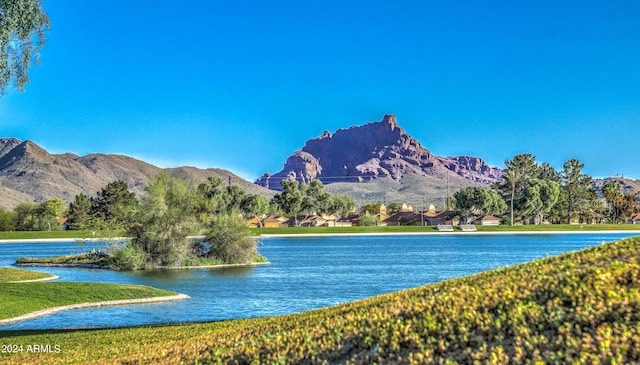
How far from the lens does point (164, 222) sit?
183 feet

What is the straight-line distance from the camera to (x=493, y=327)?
746 cm

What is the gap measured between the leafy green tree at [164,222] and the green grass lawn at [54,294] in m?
21.4

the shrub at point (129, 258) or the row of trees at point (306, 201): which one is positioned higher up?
the row of trees at point (306, 201)

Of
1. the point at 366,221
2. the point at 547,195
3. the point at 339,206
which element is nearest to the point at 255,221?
the point at 339,206

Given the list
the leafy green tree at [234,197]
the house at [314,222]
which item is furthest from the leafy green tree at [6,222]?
the house at [314,222]

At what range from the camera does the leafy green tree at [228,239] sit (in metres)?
57.9

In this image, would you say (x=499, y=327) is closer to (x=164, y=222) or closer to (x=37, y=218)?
(x=164, y=222)

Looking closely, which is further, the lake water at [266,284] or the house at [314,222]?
the house at [314,222]

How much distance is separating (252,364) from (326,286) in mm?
32956

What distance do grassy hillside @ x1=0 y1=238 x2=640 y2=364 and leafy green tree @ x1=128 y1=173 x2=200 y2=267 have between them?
4673 cm

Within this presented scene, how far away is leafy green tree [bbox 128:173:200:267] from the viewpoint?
55.7 m

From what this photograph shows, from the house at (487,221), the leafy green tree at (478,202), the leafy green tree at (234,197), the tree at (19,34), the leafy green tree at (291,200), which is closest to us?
the tree at (19,34)

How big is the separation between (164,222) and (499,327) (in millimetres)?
51194

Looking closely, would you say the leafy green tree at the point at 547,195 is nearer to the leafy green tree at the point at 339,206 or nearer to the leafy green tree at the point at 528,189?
the leafy green tree at the point at 528,189
